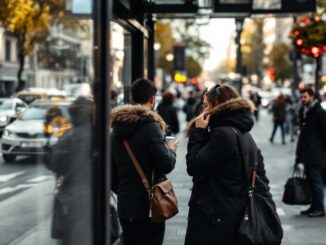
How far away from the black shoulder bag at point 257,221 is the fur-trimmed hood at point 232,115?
6 centimetres

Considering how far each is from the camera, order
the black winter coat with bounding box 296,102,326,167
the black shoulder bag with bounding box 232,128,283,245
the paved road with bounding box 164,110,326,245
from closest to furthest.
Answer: the black shoulder bag with bounding box 232,128,283,245 < the paved road with bounding box 164,110,326,245 < the black winter coat with bounding box 296,102,326,167

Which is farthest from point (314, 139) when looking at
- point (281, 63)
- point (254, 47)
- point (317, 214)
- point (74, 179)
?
point (254, 47)

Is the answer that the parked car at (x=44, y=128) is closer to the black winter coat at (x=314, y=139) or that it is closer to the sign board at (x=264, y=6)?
the sign board at (x=264, y=6)

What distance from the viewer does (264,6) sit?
9.62 meters

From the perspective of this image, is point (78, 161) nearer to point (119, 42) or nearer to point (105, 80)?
point (105, 80)

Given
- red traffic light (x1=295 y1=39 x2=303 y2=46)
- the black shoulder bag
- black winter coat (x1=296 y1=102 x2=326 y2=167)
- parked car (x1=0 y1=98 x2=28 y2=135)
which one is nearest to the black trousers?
the black shoulder bag

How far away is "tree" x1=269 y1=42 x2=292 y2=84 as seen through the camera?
83.9 m

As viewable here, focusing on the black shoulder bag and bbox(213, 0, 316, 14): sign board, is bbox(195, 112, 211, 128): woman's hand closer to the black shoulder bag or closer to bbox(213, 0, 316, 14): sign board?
the black shoulder bag

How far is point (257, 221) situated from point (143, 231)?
33.1 inches

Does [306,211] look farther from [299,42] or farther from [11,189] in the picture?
[299,42]

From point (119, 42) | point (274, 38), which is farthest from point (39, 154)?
point (274, 38)

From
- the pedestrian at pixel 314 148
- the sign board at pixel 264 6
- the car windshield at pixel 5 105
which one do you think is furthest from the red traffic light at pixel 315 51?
the car windshield at pixel 5 105

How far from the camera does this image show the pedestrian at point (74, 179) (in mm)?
3346

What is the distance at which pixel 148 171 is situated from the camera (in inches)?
196
